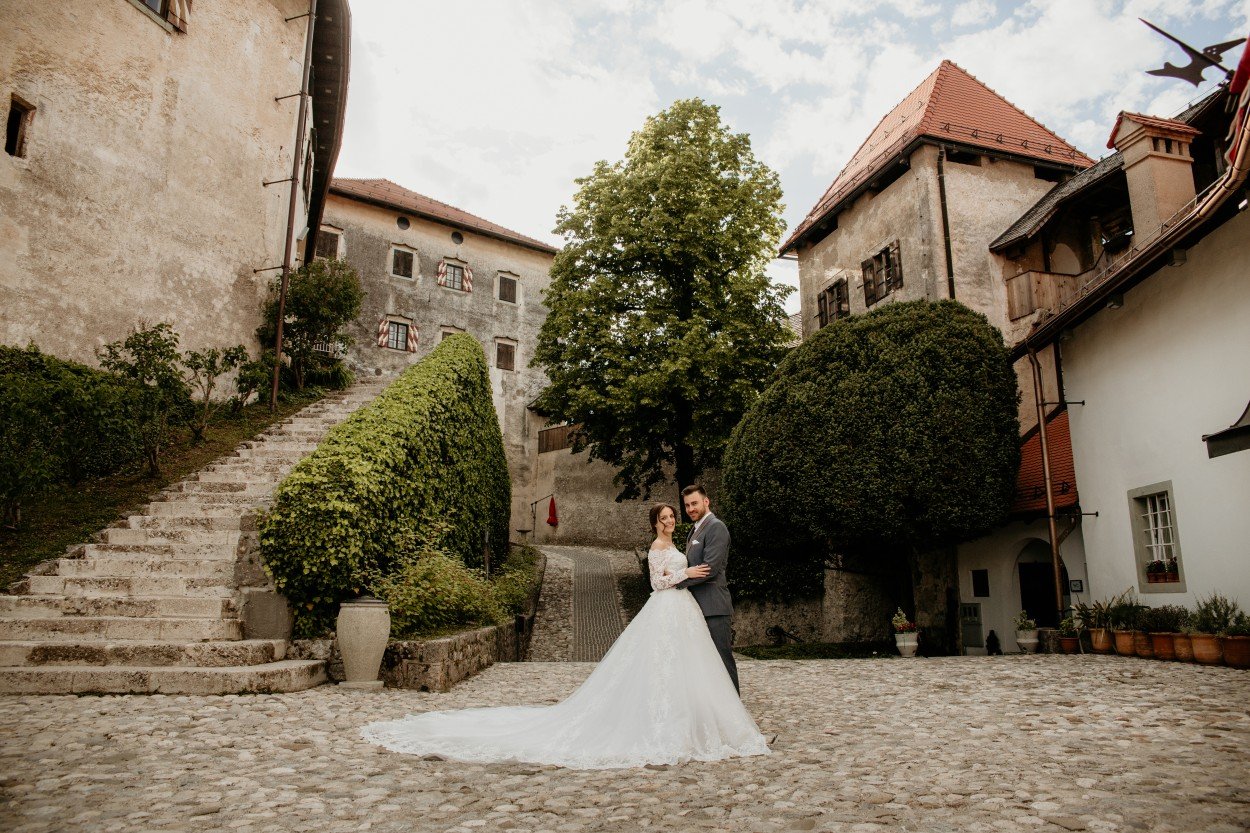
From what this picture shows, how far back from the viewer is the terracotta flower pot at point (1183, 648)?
9953 millimetres

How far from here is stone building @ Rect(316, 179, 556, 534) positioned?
31.7 meters

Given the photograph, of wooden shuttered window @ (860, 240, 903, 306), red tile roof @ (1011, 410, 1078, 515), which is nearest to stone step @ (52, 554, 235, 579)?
red tile roof @ (1011, 410, 1078, 515)

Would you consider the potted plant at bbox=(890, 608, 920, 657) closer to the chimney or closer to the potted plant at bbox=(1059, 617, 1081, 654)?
the potted plant at bbox=(1059, 617, 1081, 654)

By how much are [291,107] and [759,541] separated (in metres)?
15.6

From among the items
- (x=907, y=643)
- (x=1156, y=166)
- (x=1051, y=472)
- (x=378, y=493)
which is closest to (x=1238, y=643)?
(x=1051, y=472)

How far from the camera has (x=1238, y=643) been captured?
9234 mm

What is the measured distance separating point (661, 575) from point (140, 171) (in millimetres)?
14489

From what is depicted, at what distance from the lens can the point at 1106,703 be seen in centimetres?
709

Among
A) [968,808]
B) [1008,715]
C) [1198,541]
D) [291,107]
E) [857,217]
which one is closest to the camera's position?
[968,808]

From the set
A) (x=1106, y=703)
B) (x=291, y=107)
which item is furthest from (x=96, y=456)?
(x=1106, y=703)

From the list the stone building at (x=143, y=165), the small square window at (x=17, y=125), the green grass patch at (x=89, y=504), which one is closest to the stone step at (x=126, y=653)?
the green grass patch at (x=89, y=504)

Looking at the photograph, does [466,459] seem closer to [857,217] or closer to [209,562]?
[209,562]

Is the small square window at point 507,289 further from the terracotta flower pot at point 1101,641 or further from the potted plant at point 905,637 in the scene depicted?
the terracotta flower pot at point 1101,641

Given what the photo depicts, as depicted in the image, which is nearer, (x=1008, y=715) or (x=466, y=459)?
(x=1008, y=715)
